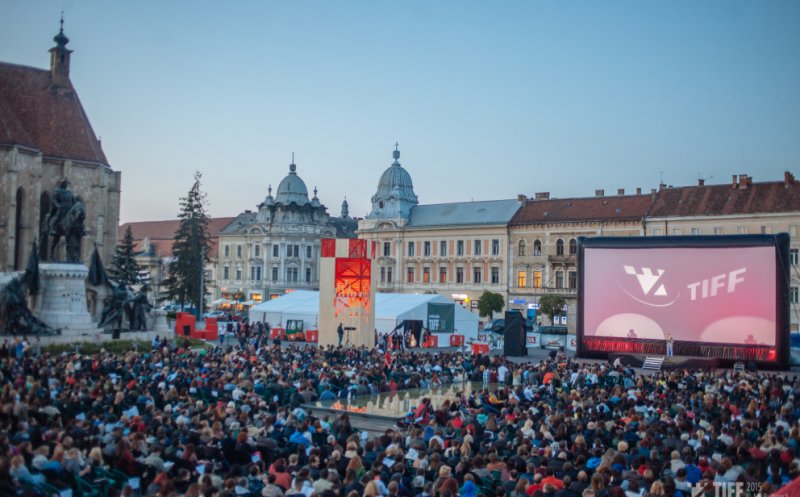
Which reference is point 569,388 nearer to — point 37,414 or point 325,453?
point 325,453

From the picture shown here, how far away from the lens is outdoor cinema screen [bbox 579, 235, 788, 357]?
85.4 feet

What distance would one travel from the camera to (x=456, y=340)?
37.7 meters

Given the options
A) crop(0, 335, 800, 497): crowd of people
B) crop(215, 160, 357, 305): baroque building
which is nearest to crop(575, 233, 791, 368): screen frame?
crop(0, 335, 800, 497): crowd of people

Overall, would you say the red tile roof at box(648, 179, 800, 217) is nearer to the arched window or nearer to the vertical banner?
the vertical banner

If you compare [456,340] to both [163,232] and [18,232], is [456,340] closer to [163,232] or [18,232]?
[18,232]

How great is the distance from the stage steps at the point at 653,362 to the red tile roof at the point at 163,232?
59371mm

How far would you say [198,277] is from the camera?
5856 cm

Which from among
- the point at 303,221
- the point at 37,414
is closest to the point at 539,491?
the point at 37,414

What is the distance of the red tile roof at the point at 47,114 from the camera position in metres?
43.5

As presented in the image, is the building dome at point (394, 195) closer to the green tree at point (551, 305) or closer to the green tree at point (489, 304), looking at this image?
the green tree at point (489, 304)

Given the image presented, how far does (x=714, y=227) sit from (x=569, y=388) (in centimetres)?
3425

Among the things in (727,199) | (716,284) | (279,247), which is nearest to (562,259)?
(727,199)

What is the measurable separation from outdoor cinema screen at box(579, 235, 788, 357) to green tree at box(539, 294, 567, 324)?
2112cm

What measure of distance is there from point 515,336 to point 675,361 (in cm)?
700
